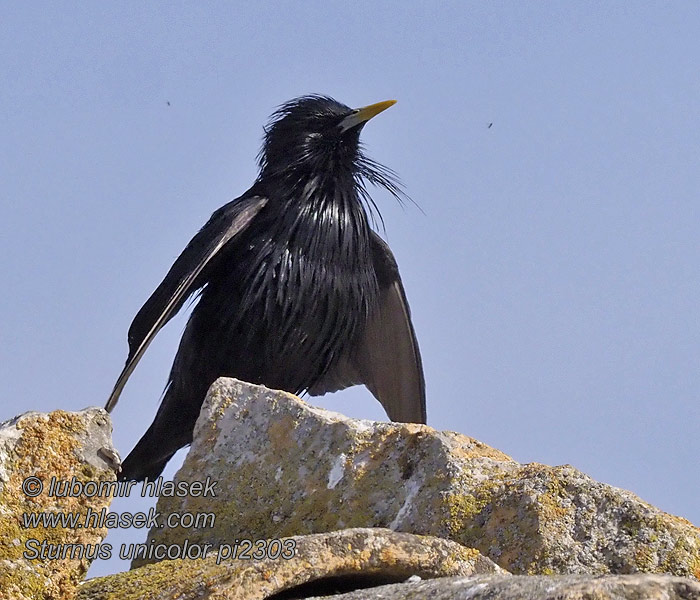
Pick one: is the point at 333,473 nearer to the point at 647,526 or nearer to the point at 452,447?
the point at 452,447

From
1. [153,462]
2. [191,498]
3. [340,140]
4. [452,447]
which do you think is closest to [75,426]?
[191,498]

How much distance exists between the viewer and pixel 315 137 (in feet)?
25.7

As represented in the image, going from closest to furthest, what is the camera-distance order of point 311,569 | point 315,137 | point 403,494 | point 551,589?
point 551,589 → point 311,569 → point 403,494 → point 315,137

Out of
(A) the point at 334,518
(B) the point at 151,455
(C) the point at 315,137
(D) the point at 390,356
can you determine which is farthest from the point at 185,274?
(A) the point at 334,518

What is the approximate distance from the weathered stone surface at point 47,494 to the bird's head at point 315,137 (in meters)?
4.68

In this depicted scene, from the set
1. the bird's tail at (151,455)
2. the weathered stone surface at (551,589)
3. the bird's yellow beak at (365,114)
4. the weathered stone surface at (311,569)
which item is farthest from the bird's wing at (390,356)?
the weathered stone surface at (551,589)

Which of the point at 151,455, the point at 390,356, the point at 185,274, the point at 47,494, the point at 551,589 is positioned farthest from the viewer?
the point at 390,356

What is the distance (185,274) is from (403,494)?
12.1ft

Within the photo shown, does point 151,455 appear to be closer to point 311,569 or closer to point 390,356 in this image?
point 390,356

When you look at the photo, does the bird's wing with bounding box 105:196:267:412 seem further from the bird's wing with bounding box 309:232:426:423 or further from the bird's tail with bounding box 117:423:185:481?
the bird's wing with bounding box 309:232:426:423

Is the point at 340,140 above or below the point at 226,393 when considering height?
above

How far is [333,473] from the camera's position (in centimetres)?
354

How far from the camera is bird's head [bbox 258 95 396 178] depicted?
7699 mm

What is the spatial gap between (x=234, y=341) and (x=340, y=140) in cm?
176
